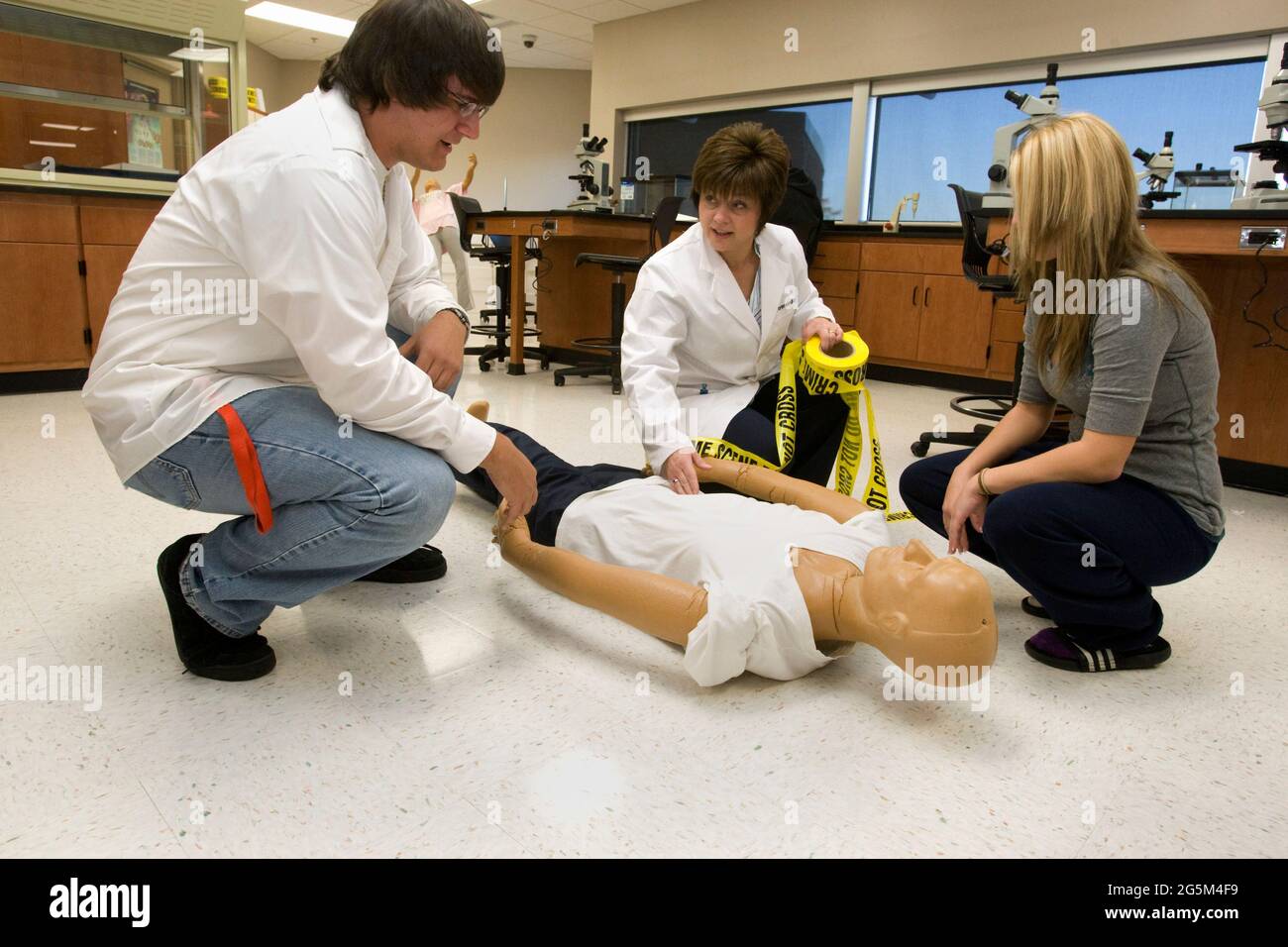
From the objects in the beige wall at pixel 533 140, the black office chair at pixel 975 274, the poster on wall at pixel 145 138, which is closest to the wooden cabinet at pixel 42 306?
the poster on wall at pixel 145 138

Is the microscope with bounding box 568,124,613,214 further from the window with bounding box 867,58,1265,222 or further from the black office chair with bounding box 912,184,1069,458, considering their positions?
the black office chair with bounding box 912,184,1069,458

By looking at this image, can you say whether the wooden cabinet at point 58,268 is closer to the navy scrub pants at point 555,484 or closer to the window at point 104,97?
the window at point 104,97

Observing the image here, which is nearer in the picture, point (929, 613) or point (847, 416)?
point (929, 613)

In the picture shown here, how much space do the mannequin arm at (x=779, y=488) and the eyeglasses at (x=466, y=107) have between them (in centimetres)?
80

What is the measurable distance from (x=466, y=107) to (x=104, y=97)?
4299 millimetres

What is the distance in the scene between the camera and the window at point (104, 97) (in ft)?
13.6

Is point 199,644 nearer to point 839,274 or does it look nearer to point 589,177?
point 589,177

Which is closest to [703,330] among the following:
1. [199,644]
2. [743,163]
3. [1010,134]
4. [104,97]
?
[743,163]

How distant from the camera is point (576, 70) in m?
9.62

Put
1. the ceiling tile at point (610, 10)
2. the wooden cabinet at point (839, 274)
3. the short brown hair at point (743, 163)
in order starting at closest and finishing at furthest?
the short brown hair at point (743, 163) < the wooden cabinet at point (839, 274) < the ceiling tile at point (610, 10)

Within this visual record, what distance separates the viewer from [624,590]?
135 cm

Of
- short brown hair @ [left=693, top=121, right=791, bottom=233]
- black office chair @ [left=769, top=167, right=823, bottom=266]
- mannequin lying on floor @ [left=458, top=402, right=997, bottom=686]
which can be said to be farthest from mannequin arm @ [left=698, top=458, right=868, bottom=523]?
black office chair @ [left=769, top=167, right=823, bottom=266]

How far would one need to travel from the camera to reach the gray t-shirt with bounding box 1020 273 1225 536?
4.31ft
